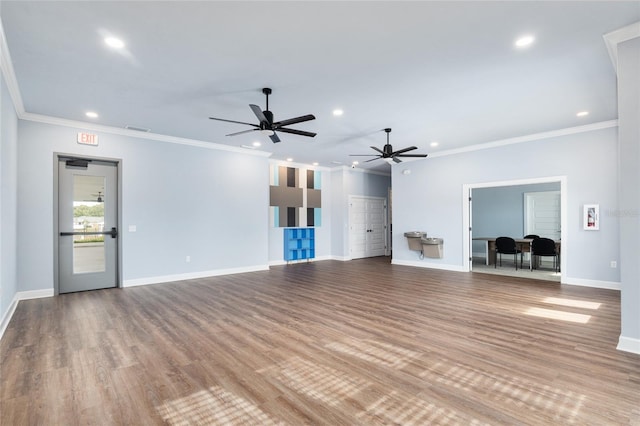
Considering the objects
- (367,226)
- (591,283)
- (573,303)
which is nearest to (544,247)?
(591,283)

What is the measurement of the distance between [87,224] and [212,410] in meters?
5.18

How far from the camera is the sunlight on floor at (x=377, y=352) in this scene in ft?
9.12

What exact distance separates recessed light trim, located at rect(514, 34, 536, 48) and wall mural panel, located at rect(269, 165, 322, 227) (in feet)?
22.4

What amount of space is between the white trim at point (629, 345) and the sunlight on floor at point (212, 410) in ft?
10.7

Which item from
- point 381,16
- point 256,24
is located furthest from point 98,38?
point 381,16

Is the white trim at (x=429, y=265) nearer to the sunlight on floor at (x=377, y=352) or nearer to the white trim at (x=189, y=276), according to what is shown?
the white trim at (x=189, y=276)

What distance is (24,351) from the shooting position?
3047 millimetres

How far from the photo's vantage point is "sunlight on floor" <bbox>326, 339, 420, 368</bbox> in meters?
2.78

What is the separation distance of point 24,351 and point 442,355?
394cm

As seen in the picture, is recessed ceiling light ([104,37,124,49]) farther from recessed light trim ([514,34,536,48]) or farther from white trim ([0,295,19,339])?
recessed light trim ([514,34,536,48])

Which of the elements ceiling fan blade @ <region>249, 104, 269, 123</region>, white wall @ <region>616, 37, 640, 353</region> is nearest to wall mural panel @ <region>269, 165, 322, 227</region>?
ceiling fan blade @ <region>249, 104, 269, 123</region>

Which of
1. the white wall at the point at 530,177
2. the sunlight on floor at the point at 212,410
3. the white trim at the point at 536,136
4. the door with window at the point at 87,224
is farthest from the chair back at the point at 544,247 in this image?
the door with window at the point at 87,224

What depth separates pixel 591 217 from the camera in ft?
19.1

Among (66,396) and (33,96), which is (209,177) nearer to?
(33,96)
